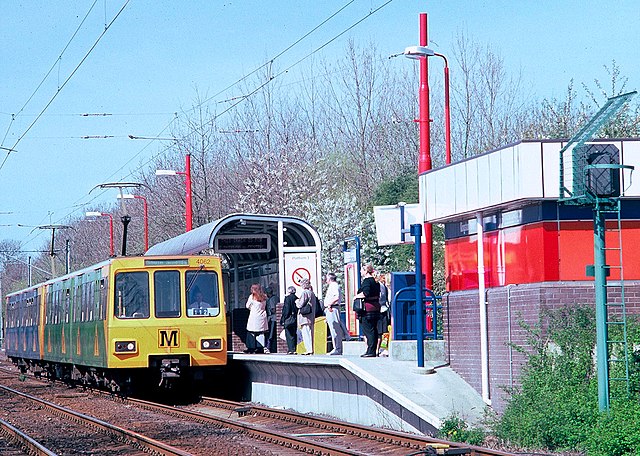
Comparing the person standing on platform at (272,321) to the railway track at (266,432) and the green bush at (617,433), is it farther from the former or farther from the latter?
the green bush at (617,433)

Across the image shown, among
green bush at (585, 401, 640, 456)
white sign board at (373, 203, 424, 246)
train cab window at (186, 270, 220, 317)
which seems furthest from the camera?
train cab window at (186, 270, 220, 317)

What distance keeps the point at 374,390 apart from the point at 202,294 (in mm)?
7684

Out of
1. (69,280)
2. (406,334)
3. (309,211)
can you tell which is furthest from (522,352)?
(309,211)

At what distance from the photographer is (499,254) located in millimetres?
16406

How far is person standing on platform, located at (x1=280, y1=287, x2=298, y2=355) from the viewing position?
71.9 feet

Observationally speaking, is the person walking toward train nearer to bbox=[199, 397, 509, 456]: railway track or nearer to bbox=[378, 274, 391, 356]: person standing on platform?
bbox=[378, 274, 391, 356]: person standing on platform

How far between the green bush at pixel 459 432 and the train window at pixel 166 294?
10080 millimetres

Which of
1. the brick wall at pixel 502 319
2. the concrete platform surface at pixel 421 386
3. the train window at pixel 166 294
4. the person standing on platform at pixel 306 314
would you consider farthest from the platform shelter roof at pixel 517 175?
the train window at pixel 166 294

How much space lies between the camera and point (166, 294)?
77.4 feet

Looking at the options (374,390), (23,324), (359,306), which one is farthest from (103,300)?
(23,324)

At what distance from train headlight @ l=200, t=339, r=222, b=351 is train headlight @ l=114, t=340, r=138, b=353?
51.5 inches

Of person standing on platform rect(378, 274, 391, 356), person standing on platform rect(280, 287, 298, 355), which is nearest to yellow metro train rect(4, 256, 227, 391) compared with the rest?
person standing on platform rect(280, 287, 298, 355)

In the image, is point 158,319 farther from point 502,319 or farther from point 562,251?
point 562,251

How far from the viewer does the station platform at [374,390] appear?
50.8 feet
